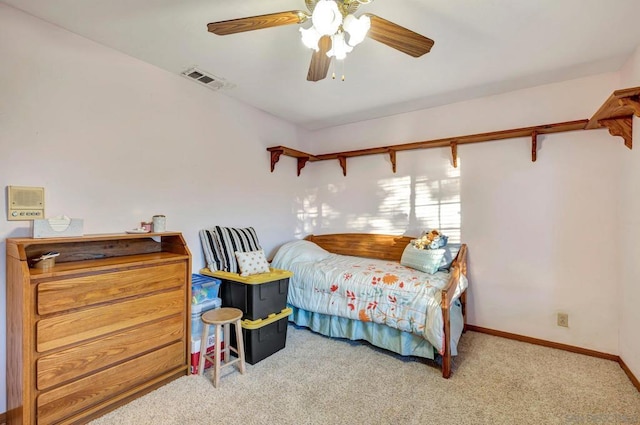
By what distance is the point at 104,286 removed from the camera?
179cm

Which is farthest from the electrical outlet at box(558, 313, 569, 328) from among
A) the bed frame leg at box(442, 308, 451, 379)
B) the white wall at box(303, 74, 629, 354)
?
the bed frame leg at box(442, 308, 451, 379)

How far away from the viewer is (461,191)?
10.2 ft

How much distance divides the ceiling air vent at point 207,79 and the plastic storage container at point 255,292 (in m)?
1.75

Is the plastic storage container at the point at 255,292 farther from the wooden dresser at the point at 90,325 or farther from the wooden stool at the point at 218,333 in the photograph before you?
the wooden dresser at the point at 90,325

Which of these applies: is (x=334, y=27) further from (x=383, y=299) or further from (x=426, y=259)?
(x=426, y=259)

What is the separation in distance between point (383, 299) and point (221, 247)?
5.07 ft

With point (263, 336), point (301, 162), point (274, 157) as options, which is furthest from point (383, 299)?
point (301, 162)

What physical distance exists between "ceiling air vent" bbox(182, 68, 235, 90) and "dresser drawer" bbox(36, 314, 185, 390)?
2.00 meters

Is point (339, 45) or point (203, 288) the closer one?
point (339, 45)

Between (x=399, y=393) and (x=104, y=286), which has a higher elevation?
(x=104, y=286)

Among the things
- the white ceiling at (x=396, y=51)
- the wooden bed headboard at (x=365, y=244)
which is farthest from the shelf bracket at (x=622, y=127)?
the wooden bed headboard at (x=365, y=244)

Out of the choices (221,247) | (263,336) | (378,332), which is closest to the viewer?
→ (263,336)

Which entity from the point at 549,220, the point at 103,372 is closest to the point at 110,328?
the point at 103,372

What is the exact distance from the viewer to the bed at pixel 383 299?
2.27 m
